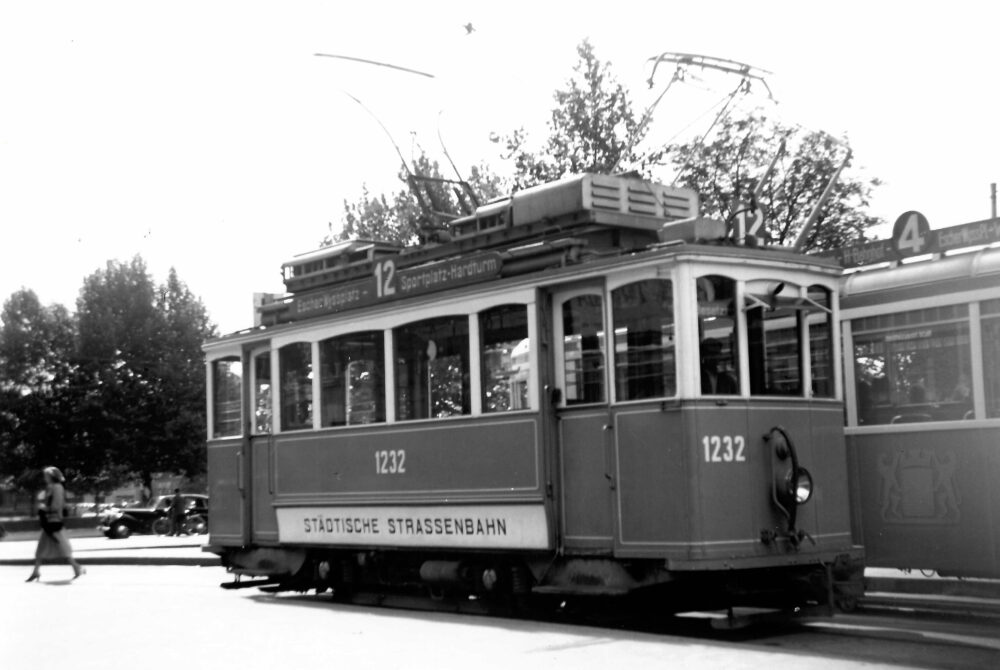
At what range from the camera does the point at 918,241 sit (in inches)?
489

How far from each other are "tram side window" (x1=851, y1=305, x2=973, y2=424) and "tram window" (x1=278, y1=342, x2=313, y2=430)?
17.8ft

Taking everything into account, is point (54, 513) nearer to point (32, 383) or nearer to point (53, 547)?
point (53, 547)

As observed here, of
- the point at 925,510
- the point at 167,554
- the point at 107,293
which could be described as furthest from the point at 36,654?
the point at 107,293

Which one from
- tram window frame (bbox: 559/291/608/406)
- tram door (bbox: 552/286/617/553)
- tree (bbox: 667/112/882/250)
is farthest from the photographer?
tree (bbox: 667/112/882/250)

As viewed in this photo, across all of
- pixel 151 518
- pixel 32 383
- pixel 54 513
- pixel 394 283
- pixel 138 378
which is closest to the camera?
pixel 394 283

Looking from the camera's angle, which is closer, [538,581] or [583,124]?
[538,581]

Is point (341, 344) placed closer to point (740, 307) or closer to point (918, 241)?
point (740, 307)

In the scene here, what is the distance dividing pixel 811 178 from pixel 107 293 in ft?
121

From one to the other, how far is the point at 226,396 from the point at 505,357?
508 centimetres

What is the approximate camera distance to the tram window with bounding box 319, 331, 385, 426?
13031 millimetres

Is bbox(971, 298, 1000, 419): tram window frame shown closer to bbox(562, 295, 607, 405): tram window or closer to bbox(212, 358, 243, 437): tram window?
bbox(562, 295, 607, 405): tram window

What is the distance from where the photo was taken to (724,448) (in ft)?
33.0

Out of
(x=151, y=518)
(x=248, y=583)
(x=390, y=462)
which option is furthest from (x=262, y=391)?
(x=151, y=518)

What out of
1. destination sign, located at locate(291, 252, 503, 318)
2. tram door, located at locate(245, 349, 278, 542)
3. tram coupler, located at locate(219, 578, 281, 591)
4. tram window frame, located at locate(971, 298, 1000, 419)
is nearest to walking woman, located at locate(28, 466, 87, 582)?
tram coupler, located at locate(219, 578, 281, 591)
